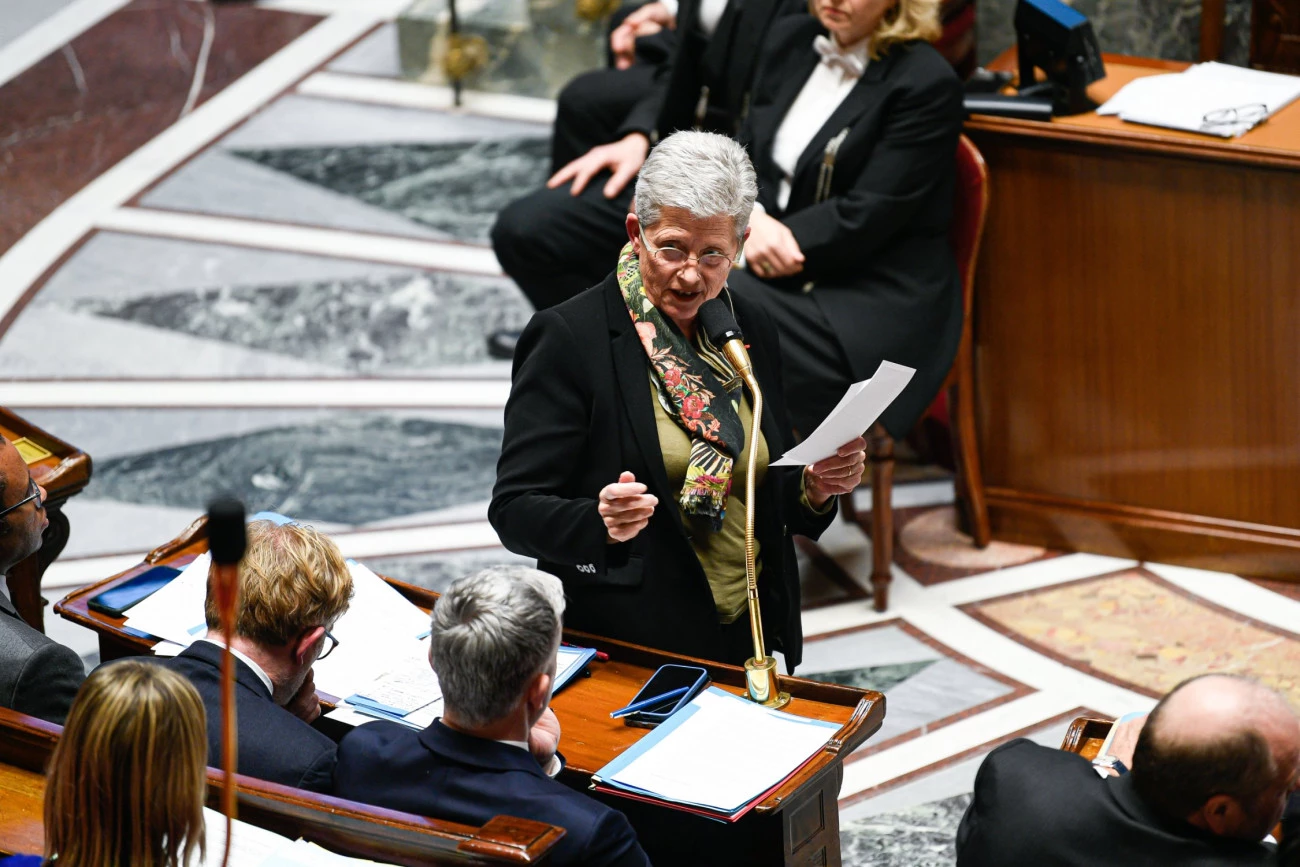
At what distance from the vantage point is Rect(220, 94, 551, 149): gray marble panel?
7.93 meters

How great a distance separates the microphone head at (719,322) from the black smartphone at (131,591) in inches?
48.4

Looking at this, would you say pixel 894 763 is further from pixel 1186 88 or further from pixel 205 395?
pixel 205 395

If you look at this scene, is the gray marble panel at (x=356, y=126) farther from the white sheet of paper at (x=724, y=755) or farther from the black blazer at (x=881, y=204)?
the white sheet of paper at (x=724, y=755)

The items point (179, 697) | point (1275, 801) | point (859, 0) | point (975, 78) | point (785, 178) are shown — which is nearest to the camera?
point (179, 697)

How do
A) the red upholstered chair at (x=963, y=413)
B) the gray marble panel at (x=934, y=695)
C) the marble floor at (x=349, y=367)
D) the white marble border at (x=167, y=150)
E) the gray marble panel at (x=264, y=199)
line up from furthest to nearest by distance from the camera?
1. the gray marble panel at (x=264, y=199)
2. the white marble border at (x=167, y=150)
3. the red upholstered chair at (x=963, y=413)
4. the marble floor at (x=349, y=367)
5. the gray marble panel at (x=934, y=695)

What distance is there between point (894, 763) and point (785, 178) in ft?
5.31

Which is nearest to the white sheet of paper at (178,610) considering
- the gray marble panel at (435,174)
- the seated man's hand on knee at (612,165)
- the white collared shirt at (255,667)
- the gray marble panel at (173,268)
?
the white collared shirt at (255,667)

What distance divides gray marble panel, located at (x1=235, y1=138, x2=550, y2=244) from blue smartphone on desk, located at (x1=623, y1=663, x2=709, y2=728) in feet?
14.0

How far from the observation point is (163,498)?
537cm

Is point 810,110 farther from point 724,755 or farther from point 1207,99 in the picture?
point 724,755

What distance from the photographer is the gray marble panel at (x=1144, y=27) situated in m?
5.57

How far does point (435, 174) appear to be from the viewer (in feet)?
25.1

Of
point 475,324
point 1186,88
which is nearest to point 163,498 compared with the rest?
point 475,324

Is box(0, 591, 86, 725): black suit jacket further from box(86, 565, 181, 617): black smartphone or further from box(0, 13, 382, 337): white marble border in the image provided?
box(0, 13, 382, 337): white marble border
